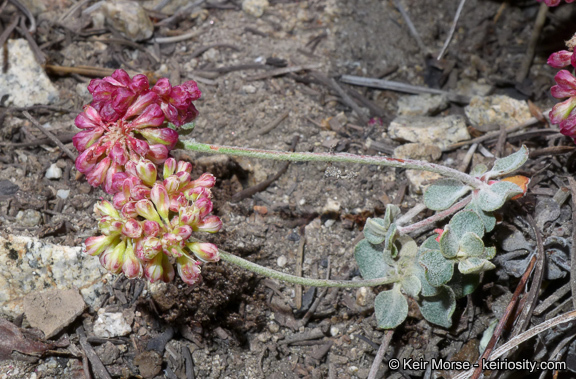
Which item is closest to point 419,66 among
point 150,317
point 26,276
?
point 150,317

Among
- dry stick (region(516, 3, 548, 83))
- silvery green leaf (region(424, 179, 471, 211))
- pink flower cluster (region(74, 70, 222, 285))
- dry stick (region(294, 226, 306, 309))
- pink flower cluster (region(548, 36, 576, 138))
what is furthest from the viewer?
dry stick (region(516, 3, 548, 83))

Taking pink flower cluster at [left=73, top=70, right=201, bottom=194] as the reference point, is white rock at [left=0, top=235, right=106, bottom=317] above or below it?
below

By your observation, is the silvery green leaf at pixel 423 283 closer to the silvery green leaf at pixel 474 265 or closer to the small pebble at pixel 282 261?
the silvery green leaf at pixel 474 265

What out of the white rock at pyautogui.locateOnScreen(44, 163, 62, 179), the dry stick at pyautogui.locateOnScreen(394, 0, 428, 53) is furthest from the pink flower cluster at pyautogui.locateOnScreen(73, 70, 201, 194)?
the dry stick at pyautogui.locateOnScreen(394, 0, 428, 53)

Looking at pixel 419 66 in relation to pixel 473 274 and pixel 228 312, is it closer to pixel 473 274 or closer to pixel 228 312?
pixel 473 274

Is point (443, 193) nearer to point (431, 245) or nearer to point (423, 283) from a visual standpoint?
point (431, 245)

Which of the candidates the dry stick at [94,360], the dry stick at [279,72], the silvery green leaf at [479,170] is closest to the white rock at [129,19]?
the dry stick at [279,72]

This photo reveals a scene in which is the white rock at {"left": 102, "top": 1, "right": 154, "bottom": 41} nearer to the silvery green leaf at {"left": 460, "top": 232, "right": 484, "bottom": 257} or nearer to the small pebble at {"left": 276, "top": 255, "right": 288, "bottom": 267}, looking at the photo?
the small pebble at {"left": 276, "top": 255, "right": 288, "bottom": 267}
